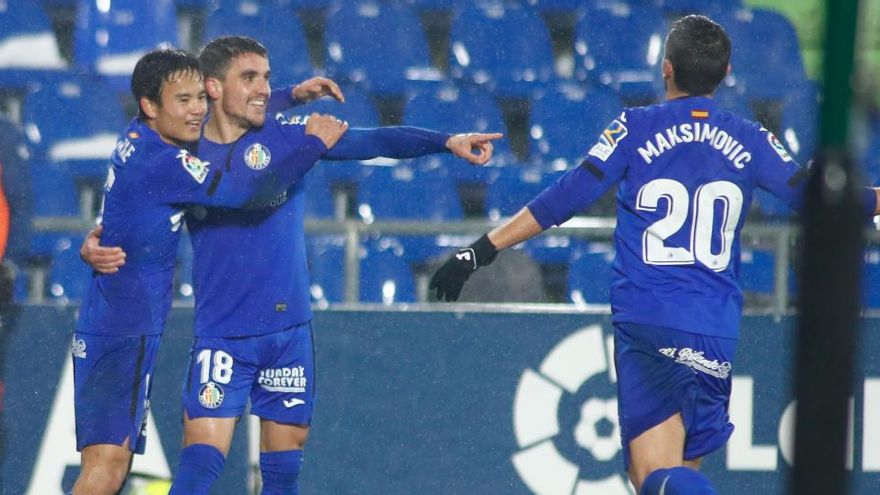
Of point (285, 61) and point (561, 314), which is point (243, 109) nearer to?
point (561, 314)

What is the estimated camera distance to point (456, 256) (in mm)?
4094

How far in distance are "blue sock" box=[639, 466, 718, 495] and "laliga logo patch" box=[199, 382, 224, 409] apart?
155 centimetres

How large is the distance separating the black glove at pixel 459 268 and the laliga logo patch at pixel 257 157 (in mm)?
821

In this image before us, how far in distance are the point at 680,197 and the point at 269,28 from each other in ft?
15.6

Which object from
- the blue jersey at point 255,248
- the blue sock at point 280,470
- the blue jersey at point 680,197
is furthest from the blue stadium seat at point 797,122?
the blue sock at point 280,470

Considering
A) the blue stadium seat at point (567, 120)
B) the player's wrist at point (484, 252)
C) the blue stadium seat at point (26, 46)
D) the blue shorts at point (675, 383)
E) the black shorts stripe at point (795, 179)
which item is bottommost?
the blue shorts at point (675, 383)

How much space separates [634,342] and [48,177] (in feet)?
14.6

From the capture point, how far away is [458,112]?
7.72 m

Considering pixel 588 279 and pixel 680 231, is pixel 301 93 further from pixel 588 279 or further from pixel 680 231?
pixel 588 279

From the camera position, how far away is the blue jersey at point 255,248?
461 cm

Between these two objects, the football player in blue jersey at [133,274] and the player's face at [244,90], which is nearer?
the football player in blue jersey at [133,274]

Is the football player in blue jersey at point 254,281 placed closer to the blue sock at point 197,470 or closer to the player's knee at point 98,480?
the blue sock at point 197,470

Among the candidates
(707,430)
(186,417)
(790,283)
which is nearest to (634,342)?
(707,430)

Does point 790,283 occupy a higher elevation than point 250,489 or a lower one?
higher
